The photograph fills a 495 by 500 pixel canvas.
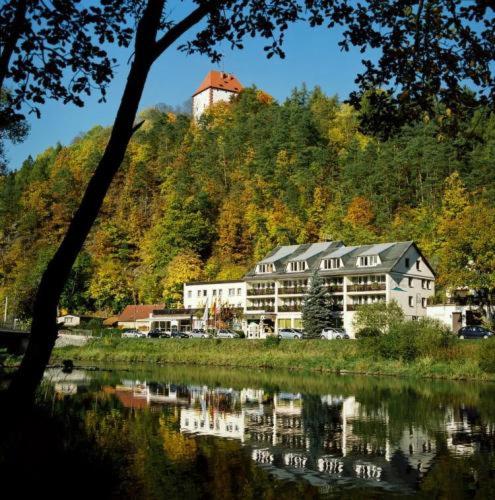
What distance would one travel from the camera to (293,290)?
7506 cm

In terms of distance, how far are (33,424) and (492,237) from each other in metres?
48.7

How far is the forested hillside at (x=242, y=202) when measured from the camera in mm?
74500

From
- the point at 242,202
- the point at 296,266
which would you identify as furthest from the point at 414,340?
the point at 242,202

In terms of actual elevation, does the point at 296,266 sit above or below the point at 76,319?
Answer: above

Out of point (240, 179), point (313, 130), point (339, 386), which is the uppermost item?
point (313, 130)

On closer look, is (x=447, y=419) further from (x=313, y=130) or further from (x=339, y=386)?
(x=313, y=130)

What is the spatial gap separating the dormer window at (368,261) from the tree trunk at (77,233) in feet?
205

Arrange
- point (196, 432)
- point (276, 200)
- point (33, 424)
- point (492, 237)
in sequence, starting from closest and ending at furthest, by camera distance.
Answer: point (33, 424), point (196, 432), point (492, 237), point (276, 200)

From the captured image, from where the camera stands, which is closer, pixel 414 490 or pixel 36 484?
pixel 36 484

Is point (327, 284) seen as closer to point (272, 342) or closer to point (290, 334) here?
point (290, 334)

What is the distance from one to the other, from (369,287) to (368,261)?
10.3 ft

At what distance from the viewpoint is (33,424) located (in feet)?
52.3

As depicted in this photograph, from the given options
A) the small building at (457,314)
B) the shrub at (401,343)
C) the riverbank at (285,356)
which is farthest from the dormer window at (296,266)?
the shrub at (401,343)

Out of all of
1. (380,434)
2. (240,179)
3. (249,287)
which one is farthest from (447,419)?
(240,179)
